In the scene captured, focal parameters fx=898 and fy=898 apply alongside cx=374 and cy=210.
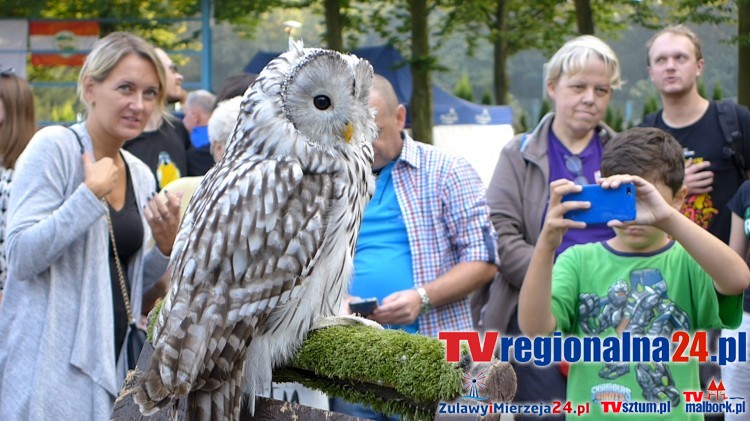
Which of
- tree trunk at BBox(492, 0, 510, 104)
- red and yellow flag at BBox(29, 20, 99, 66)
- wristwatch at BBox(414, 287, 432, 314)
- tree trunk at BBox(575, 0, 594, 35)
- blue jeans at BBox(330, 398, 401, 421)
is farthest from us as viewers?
tree trunk at BBox(492, 0, 510, 104)

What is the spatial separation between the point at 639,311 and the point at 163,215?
1819 millimetres

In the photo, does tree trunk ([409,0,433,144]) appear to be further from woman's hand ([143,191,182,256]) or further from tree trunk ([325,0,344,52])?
woman's hand ([143,191,182,256])

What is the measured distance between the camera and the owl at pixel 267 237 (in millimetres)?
2191

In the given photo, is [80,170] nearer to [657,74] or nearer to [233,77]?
[233,77]

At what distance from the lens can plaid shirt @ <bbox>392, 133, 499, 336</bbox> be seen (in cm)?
390

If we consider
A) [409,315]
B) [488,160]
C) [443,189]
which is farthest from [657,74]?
[488,160]

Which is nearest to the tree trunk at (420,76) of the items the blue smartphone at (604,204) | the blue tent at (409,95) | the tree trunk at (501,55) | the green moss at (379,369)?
the blue tent at (409,95)

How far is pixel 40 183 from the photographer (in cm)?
339

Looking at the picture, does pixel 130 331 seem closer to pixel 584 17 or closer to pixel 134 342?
pixel 134 342

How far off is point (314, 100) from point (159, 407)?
0.98 meters

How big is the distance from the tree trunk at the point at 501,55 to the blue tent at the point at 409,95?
1793 millimetres

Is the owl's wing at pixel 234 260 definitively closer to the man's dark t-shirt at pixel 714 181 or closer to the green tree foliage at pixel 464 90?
the man's dark t-shirt at pixel 714 181

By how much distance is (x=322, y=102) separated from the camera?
102 inches

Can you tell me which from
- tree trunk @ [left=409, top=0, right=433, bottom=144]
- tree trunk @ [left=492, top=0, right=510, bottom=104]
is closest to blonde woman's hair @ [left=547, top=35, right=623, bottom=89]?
tree trunk @ [left=409, top=0, right=433, bottom=144]
